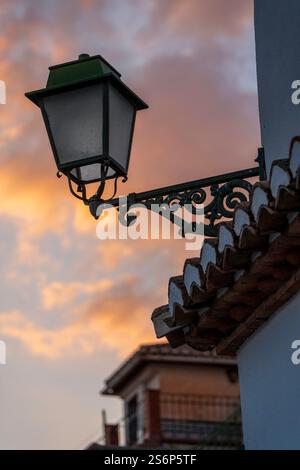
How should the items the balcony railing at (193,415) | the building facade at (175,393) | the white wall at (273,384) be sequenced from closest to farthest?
the white wall at (273,384) < the balcony railing at (193,415) < the building facade at (175,393)

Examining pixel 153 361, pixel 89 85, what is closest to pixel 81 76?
pixel 89 85

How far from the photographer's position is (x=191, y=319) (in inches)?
297

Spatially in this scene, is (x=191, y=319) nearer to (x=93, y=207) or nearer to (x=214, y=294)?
(x=214, y=294)

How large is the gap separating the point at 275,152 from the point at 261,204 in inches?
53.4

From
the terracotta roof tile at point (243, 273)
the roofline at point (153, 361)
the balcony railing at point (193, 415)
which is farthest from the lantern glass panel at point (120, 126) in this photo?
the roofline at point (153, 361)

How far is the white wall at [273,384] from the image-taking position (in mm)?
6883

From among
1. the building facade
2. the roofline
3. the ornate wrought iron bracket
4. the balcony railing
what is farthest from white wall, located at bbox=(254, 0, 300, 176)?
the roofline

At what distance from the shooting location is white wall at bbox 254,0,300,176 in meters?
7.42

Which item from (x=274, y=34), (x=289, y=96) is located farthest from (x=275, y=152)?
(x=274, y=34)

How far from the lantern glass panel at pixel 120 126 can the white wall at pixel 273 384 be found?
121cm

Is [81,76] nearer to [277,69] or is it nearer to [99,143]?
[99,143]

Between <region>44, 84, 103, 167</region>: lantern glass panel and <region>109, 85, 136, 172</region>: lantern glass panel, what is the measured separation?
0.06m

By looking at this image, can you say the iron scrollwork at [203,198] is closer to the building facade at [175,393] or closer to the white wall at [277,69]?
the white wall at [277,69]

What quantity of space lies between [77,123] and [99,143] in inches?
6.7
